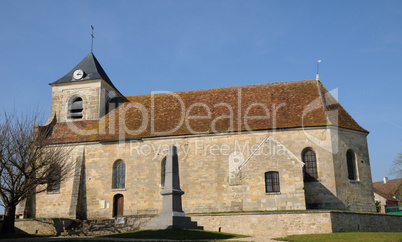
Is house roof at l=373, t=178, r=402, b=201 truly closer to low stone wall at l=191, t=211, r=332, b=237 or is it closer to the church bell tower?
low stone wall at l=191, t=211, r=332, b=237

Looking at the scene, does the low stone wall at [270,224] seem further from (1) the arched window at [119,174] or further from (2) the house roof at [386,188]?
(2) the house roof at [386,188]

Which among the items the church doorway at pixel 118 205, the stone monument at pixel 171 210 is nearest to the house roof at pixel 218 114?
the church doorway at pixel 118 205

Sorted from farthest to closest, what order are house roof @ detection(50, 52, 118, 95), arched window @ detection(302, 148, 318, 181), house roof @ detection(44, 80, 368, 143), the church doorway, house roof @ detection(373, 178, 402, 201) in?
house roof @ detection(373, 178, 402, 201)
house roof @ detection(50, 52, 118, 95)
the church doorway
house roof @ detection(44, 80, 368, 143)
arched window @ detection(302, 148, 318, 181)

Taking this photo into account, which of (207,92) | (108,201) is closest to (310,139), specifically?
(207,92)

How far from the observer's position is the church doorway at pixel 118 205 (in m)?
26.0

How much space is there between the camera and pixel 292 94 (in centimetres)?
2730

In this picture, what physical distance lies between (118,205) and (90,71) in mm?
12061

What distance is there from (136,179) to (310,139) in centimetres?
1221

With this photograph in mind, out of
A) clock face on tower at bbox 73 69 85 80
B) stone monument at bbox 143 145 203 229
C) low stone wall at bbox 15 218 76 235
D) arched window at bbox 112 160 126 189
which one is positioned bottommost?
low stone wall at bbox 15 218 76 235

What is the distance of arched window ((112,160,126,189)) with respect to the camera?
26672mm

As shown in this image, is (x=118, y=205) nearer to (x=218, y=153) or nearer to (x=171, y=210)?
(x=218, y=153)

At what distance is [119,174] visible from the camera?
26.9 meters

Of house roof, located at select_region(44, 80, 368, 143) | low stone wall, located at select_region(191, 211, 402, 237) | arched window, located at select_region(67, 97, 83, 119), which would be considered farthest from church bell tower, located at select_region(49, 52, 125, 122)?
low stone wall, located at select_region(191, 211, 402, 237)

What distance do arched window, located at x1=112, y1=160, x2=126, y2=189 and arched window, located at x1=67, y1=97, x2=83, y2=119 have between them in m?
6.22
